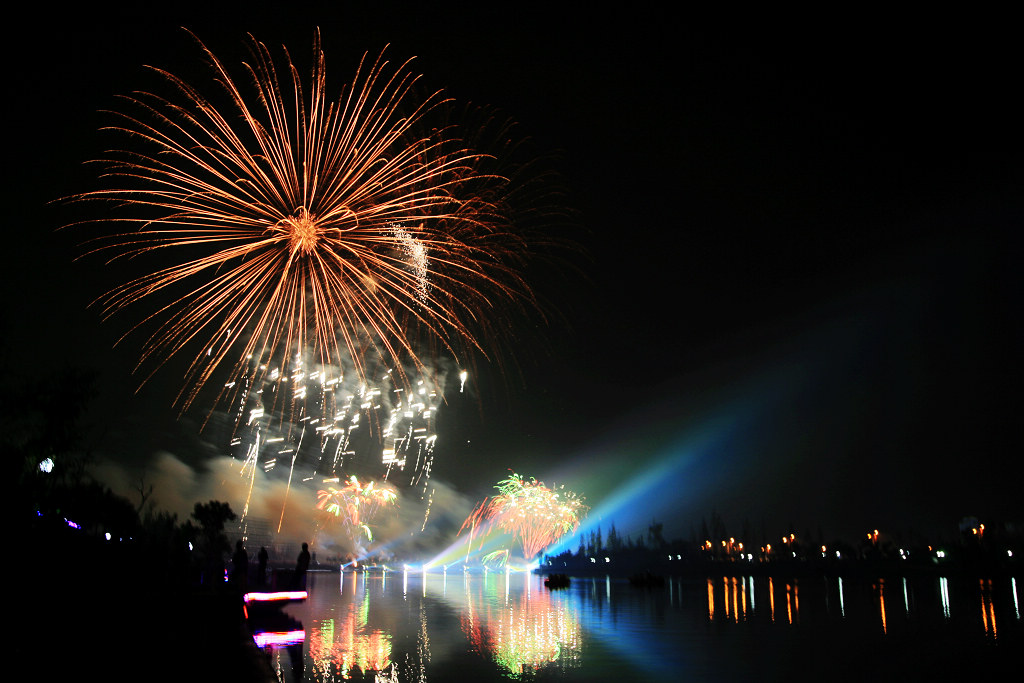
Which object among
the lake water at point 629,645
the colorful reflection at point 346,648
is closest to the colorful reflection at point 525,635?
the lake water at point 629,645

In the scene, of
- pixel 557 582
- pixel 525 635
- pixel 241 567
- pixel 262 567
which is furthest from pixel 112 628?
pixel 557 582

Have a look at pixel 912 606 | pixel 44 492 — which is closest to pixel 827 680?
pixel 912 606

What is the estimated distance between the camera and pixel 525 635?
2489 cm

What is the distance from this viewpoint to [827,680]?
1798 cm

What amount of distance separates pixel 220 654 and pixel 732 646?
15.8m

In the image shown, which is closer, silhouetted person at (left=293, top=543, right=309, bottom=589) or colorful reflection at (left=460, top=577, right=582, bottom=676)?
colorful reflection at (left=460, top=577, right=582, bottom=676)

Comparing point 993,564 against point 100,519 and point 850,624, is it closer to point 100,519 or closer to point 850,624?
point 850,624

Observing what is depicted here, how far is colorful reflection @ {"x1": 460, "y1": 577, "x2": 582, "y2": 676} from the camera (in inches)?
755

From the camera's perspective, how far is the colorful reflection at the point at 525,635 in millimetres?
19188

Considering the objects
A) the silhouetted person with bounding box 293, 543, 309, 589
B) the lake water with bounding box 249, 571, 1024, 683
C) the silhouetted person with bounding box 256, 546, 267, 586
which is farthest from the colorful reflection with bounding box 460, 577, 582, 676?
the silhouetted person with bounding box 256, 546, 267, 586

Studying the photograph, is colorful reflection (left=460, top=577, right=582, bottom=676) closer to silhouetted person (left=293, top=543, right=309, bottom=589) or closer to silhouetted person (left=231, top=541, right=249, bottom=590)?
silhouetted person (left=293, top=543, right=309, bottom=589)

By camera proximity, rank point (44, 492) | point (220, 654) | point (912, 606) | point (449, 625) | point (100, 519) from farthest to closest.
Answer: point (100, 519) < point (912, 606) < point (44, 492) < point (449, 625) < point (220, 654)

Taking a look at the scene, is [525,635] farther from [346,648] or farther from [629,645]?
[346,648]

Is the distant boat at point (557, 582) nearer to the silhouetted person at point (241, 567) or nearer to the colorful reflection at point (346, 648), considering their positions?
the colorful reflection at point (346, 648)
